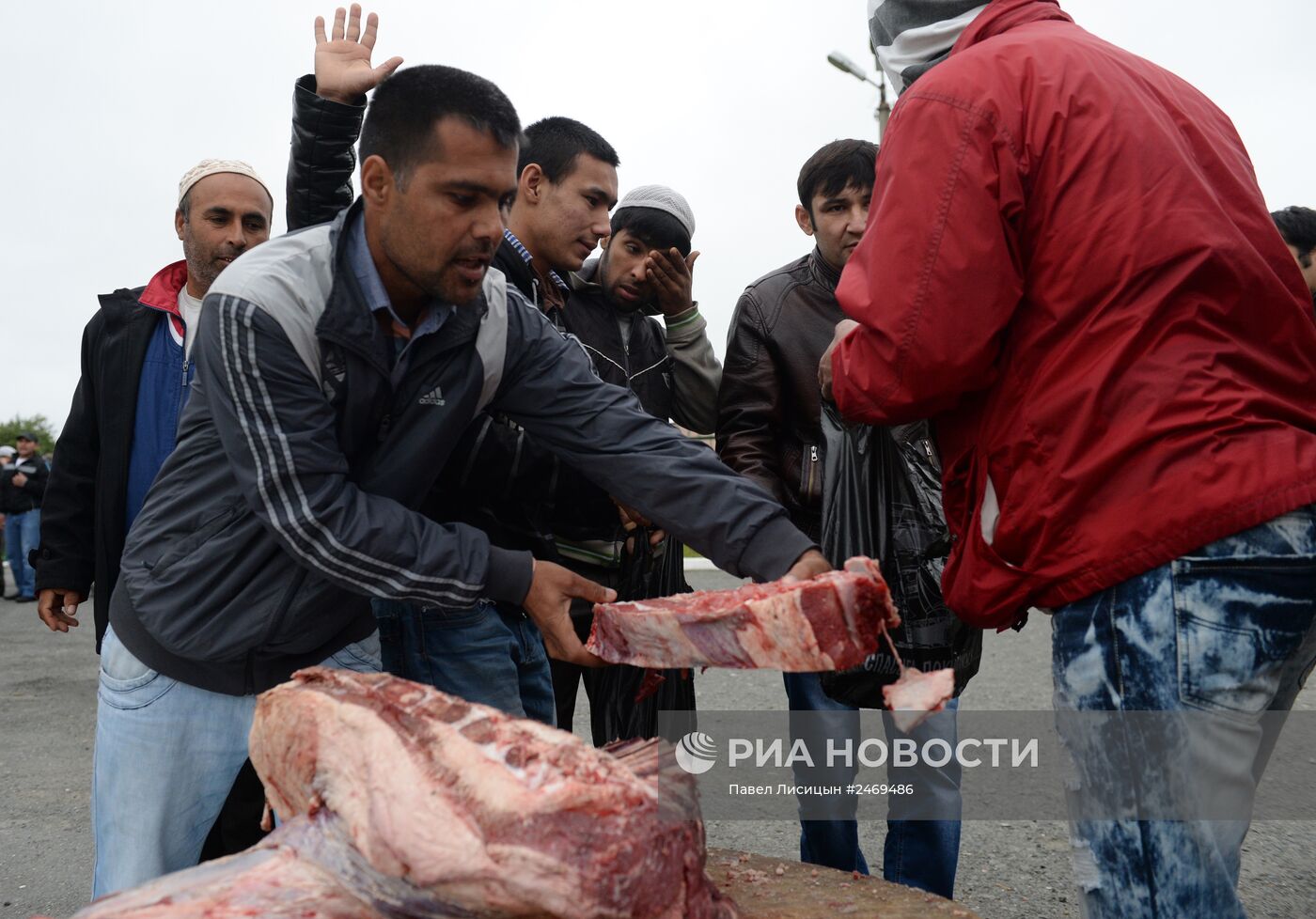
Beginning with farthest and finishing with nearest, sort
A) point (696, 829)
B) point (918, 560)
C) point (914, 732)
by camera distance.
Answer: point (914, 732) < point (918, 560) < point (696, 829)

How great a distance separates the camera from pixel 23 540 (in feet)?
45.0

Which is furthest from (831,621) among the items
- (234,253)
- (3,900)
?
(3,900)

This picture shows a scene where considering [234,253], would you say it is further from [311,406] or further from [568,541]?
[311,406]

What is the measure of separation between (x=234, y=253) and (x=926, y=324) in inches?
103

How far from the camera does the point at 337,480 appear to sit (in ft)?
6.97

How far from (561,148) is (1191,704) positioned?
269 cm

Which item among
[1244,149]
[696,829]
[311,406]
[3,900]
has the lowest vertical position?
[3,900]

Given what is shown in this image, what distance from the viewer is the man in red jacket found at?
1.83m

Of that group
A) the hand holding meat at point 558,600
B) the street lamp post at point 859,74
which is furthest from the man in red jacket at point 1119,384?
the street lamp post at point 859,74

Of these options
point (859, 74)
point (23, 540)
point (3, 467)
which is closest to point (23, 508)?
point (23, 540)

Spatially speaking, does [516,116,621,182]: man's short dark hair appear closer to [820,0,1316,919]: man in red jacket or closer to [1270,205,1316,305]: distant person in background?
[820,0,1316,919]: man in red jacket

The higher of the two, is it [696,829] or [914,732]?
[696,829]

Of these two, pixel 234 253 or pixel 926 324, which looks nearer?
pixel 926 324

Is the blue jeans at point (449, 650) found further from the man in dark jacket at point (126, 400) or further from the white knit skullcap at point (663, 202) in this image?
the white knit skullcap at point (663, 202)
